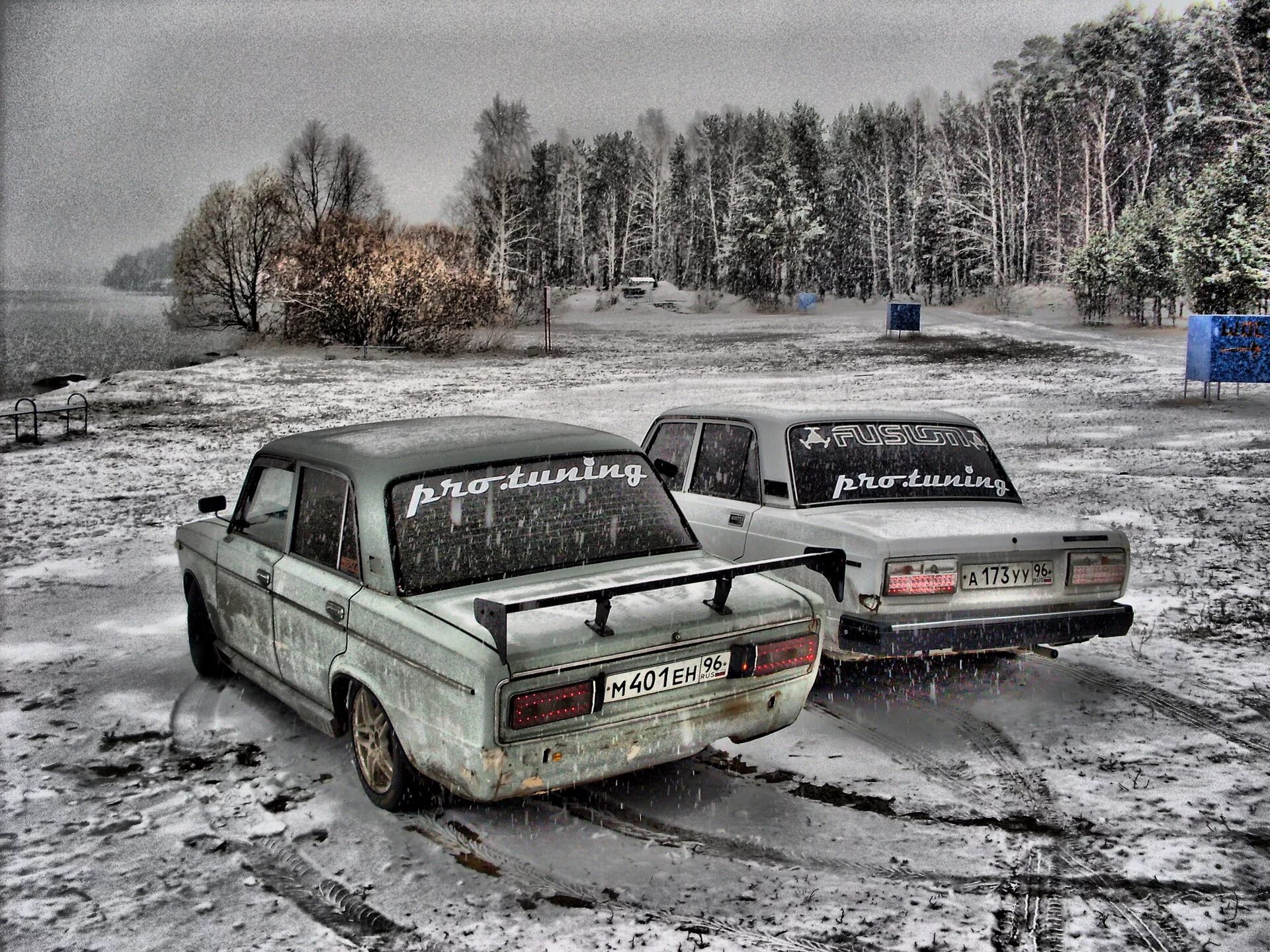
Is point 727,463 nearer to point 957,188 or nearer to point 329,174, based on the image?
point 329,174

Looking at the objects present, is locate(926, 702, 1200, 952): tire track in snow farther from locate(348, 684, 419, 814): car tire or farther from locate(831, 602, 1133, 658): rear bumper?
locate(348, 684, 419, 814): car tire

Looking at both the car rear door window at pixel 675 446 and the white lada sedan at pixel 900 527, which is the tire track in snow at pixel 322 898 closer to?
the white lada sedan at pixel 900 527

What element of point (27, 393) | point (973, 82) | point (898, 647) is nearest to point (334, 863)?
point (898, 647)

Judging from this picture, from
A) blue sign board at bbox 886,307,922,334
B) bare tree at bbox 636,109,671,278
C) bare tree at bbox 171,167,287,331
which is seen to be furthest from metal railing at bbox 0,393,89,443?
bare tree at bbox 636,109,671,278

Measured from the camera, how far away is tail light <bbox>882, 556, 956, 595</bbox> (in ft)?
16.4

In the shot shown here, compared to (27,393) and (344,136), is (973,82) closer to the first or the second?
(344,136)

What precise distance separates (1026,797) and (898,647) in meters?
0.90

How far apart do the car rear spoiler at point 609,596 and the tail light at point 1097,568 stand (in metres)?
1.66

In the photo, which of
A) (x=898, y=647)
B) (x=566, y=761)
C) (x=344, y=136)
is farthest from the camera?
(x=344, y=136)

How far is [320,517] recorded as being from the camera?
4605mm

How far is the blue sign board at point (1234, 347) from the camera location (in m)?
18.6

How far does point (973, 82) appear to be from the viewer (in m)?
72.3

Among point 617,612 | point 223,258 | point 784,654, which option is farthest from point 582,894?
point 223,258

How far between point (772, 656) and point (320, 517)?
78.4 inches
